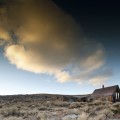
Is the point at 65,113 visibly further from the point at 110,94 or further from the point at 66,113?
the point at 110,94

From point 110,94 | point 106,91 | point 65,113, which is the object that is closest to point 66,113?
point 65,113

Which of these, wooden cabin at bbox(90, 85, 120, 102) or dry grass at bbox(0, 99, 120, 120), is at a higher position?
wooden cabin at bbox(90, 85, 120, 102)

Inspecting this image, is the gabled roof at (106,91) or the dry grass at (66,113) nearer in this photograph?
the dry grass at (66,113)

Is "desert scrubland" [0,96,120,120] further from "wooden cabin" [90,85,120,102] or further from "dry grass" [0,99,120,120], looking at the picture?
"wooden cabin" [90,85,120,102]

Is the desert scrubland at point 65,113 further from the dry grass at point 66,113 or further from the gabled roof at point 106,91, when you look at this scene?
the gabled roof at point 106,91

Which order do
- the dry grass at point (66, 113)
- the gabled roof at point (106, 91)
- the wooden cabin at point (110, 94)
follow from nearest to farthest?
the dry grass at point (66, 113) → the wooden cabin at point (110, 94) → the gabled roof at point (106, 91)

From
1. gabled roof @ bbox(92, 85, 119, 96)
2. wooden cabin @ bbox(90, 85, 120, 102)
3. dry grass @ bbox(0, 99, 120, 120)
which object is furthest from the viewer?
gabled roof @ bbox(92, 85, 119, 96)

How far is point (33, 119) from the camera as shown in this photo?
2030cm

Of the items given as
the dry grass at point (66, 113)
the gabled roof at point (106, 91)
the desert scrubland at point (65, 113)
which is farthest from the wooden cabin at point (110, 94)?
the dry grass at point (66, 113)

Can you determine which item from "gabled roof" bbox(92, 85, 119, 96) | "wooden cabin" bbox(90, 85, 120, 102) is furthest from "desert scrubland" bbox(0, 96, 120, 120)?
"gabled roof" bbox(92, 85, 119, 96)

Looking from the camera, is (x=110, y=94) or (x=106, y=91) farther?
(x=106, y=91)

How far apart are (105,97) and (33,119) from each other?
122 ft

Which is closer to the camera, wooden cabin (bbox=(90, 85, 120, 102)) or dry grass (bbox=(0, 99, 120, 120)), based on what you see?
dry grass (bbox=(0, 99, 120, 120))

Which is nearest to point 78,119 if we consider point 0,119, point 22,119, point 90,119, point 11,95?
point 90,119
